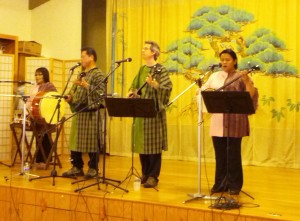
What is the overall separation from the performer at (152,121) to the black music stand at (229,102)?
2.77ft

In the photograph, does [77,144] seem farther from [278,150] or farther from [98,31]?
[98,31]

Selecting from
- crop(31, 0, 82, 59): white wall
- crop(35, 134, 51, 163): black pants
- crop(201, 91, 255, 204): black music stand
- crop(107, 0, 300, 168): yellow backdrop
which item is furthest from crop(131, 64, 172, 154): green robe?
crop(31, 0, 82, 59): white wall

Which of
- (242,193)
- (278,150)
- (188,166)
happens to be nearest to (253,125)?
(278,150)

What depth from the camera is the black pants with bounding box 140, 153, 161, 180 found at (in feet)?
15.1

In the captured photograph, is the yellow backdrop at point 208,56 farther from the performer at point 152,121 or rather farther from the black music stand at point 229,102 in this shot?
the black music stand at point 229,102

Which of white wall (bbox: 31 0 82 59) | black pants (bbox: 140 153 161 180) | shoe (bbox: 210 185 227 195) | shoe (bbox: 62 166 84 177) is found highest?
white wall (bbox: 31 0 82 59)

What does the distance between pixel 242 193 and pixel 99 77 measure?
1.88 m

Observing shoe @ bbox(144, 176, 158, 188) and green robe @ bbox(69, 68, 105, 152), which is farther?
green robe @ bbox(69, 68, 105, 152)

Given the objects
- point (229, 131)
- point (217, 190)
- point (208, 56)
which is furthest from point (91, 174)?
point (208, 56)

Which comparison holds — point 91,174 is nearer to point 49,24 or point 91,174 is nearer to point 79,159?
point 79,159

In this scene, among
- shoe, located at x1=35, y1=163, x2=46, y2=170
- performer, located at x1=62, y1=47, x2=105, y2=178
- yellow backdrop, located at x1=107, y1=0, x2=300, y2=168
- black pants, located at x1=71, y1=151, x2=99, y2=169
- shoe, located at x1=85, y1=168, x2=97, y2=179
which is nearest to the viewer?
performer, located at x1=62, y1=47, x2=105, y2=178

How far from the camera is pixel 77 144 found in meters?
4.94

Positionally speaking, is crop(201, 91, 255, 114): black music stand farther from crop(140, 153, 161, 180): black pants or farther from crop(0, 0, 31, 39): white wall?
crop(0, 0, 31, 39): white wall

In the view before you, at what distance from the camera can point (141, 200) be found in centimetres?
392
